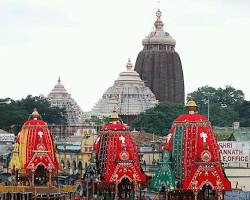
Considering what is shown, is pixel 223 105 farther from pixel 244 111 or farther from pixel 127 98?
pixel 127 98

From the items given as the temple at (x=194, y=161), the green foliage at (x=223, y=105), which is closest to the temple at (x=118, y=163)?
the temple at (x=194, y=161)

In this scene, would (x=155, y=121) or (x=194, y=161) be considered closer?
(x=194, y=161)

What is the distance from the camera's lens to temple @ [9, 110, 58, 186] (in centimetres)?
6812

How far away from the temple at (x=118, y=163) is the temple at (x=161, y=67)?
9180 cm

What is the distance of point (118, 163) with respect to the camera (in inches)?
2470

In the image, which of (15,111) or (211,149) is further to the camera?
(15,111)

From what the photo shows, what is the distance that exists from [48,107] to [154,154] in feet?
164

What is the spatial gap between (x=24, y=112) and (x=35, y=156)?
203 ft

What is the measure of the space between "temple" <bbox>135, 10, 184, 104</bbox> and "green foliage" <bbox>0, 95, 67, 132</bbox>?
19352 millimetres

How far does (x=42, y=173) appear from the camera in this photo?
227ft

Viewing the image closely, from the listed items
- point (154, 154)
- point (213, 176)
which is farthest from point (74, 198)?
point (154, 154)

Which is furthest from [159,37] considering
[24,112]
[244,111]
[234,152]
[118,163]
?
[118,163]

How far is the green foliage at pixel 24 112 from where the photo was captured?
128m

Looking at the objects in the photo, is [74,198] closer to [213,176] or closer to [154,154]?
[213,176]
